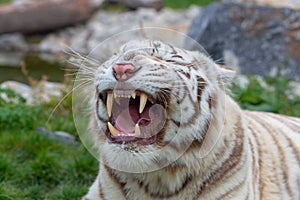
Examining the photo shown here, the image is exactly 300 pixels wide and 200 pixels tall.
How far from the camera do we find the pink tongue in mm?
2715

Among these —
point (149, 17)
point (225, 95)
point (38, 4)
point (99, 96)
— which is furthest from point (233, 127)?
point (149, 17)

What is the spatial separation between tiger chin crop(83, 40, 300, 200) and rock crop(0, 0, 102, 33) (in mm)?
10275

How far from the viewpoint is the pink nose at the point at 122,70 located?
104 inches

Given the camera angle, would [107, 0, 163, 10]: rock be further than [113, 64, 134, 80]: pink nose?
Yes

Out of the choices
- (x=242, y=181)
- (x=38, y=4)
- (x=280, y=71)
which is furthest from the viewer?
(x=38, y=4)

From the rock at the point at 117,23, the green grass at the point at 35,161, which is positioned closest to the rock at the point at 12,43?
the rock at the point at 117,23

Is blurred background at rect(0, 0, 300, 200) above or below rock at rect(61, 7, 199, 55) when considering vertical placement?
below

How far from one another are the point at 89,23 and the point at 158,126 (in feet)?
39.2

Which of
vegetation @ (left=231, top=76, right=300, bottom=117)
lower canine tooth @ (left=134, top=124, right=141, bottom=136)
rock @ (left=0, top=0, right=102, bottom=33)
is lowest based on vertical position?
lower canine tooth @ (left=134, top=124, right=141, bottom=136)

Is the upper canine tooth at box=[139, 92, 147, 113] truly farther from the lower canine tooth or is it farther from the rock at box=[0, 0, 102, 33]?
the rock at box=[0, 0, 102, 33]

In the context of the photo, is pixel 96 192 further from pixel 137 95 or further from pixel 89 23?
pixel 89 23

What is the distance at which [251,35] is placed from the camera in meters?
6.89

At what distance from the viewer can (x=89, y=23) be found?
47.5 ft

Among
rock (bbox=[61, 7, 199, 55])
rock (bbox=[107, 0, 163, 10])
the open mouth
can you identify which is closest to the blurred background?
the open mouth
